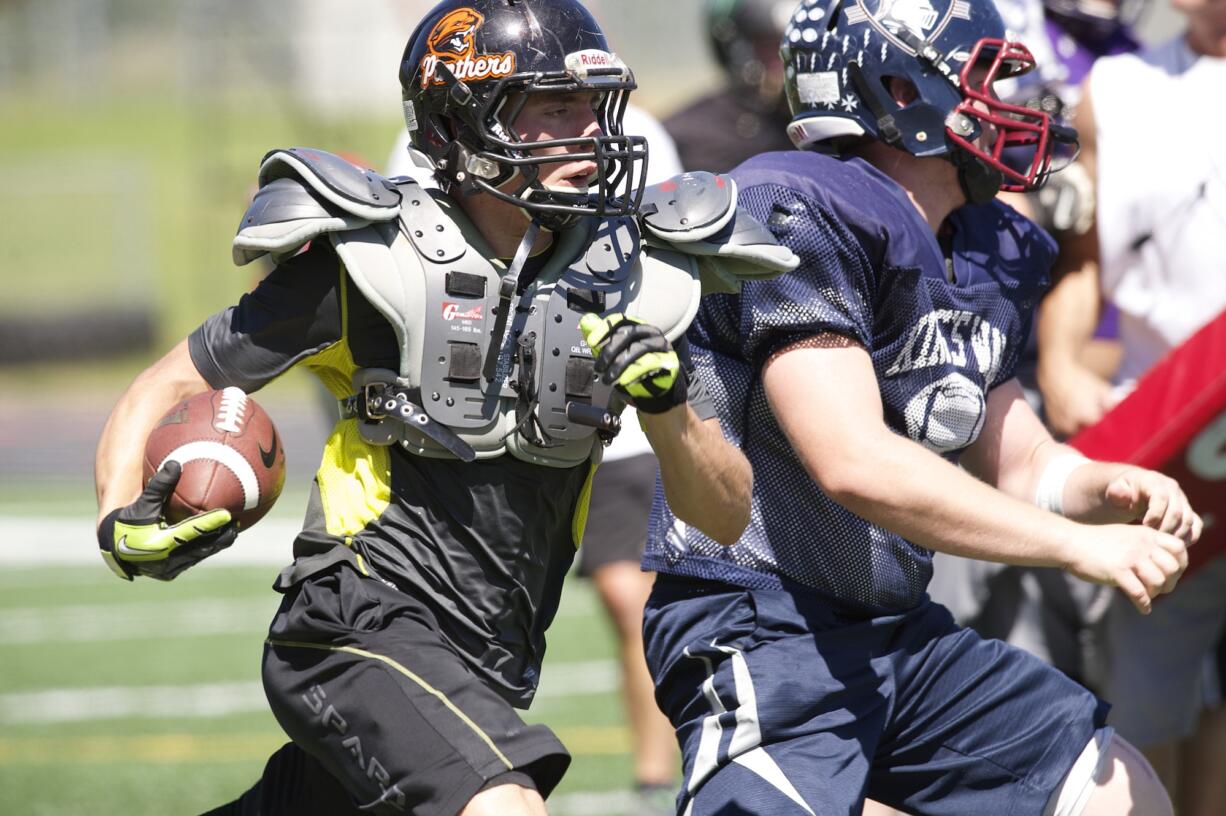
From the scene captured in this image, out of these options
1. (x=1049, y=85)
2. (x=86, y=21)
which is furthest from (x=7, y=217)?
(x=1049, y=85)

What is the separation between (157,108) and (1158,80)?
2852 centimetres

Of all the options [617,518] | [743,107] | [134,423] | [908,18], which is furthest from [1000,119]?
[743,107]

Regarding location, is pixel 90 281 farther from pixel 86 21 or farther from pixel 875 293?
pixel 875 293

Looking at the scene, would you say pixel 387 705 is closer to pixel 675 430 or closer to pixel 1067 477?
pixel 675 430

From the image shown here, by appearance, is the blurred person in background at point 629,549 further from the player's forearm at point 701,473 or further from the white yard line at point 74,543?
the white yard line at point 74,543

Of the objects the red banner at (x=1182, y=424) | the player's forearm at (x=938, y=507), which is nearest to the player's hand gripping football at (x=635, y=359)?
the player's forearm at (x=938, y=507)

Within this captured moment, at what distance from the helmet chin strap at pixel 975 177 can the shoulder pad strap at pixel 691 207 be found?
0.51 meters

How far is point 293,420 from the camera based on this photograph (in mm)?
18781

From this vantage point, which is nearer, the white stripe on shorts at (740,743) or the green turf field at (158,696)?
the white stripe on shorts at (740,743)

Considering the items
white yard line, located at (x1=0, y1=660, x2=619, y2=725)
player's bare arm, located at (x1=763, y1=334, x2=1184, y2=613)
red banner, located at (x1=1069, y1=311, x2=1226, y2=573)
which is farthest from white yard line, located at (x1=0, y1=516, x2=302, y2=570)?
player's bare arm, located at (x1=763, y1=334, x2=1184, y2=613)

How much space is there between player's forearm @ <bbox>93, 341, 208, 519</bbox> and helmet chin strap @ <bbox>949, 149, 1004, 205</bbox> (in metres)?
1.53

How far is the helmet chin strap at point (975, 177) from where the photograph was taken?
3.29m

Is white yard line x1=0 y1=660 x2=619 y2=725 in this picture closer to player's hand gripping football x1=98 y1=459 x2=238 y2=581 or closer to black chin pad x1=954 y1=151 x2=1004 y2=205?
black chin pad x1=954 y1=151 x2=1004 y2=205

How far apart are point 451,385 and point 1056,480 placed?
1.30 meters
